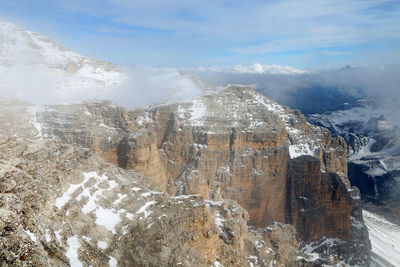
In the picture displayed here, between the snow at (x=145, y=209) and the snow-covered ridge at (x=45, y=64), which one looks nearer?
the snow at (x=145, y=209)

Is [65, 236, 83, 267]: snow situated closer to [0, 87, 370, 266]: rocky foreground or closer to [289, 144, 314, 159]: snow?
[0, 87, 370, 266]: rocky foreground

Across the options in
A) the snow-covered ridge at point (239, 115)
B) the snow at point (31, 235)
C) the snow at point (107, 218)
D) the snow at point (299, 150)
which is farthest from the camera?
the snow at point (299, 150)

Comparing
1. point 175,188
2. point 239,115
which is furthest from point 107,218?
point 239,115

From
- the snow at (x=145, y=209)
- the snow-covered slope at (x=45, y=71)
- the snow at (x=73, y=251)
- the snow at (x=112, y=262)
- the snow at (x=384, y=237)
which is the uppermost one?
the snow-covered slope at (x=45, y=71)

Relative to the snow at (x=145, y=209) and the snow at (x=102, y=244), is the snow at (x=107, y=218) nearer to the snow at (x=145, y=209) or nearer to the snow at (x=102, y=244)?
the snow at (x=102, y=244)

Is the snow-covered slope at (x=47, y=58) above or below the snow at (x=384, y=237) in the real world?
above

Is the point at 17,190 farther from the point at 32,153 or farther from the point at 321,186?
the point at 321,186

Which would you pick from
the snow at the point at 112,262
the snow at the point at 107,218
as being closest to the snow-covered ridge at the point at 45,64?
the snow at the point at 107,218
